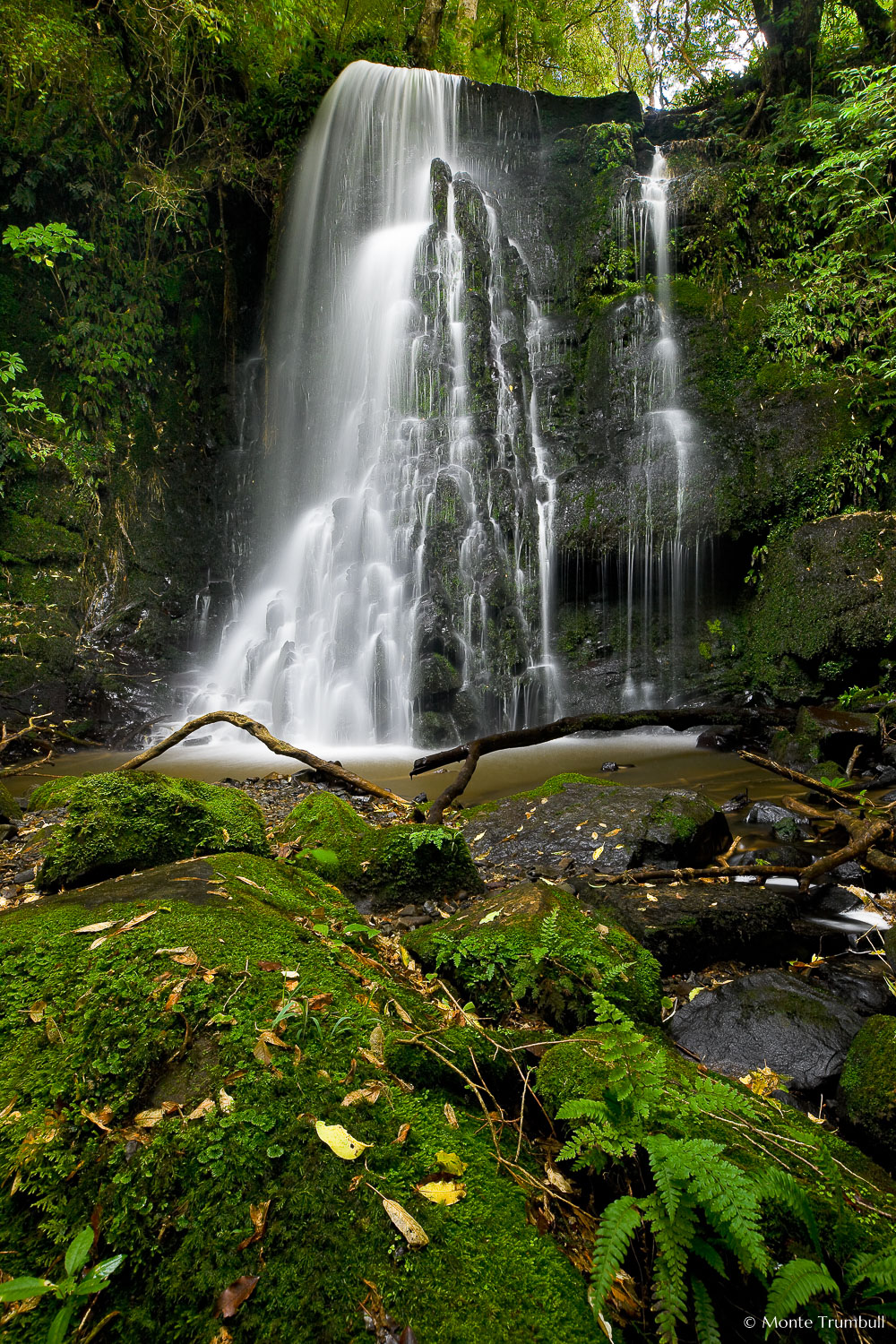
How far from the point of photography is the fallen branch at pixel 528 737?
18.7 ft

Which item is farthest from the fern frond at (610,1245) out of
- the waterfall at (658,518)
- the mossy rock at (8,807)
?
the waterfall at (658,518)

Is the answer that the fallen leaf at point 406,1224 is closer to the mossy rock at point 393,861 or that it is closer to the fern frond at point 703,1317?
the fern frond at point 703,1317

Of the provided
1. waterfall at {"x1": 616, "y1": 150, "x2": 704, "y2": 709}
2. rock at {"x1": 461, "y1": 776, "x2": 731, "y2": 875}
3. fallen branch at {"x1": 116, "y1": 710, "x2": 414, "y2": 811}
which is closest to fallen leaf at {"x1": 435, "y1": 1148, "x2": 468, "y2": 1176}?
rock at {"x1": 461, "y1": 776, "x2": 731, "y2": 875}

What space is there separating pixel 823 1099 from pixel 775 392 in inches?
485

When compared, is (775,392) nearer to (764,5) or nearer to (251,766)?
(764,5)

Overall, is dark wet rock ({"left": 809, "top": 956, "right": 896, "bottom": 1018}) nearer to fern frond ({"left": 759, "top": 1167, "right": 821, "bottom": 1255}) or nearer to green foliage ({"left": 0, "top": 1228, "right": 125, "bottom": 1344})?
fern frond ({"left": 759, "top": 1167, "right": 821, "bottom": 1255})

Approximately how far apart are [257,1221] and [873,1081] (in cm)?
221

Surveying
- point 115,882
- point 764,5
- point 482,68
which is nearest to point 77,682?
point 115,882

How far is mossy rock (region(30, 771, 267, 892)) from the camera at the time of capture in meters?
2.63

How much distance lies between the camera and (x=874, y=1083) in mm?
2271

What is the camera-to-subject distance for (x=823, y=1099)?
2.48 meters

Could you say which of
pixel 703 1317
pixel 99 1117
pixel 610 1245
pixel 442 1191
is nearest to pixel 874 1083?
pixel 703 1317

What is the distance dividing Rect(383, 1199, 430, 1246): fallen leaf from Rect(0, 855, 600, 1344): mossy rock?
0.5 inches

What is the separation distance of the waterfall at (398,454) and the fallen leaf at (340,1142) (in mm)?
9270
